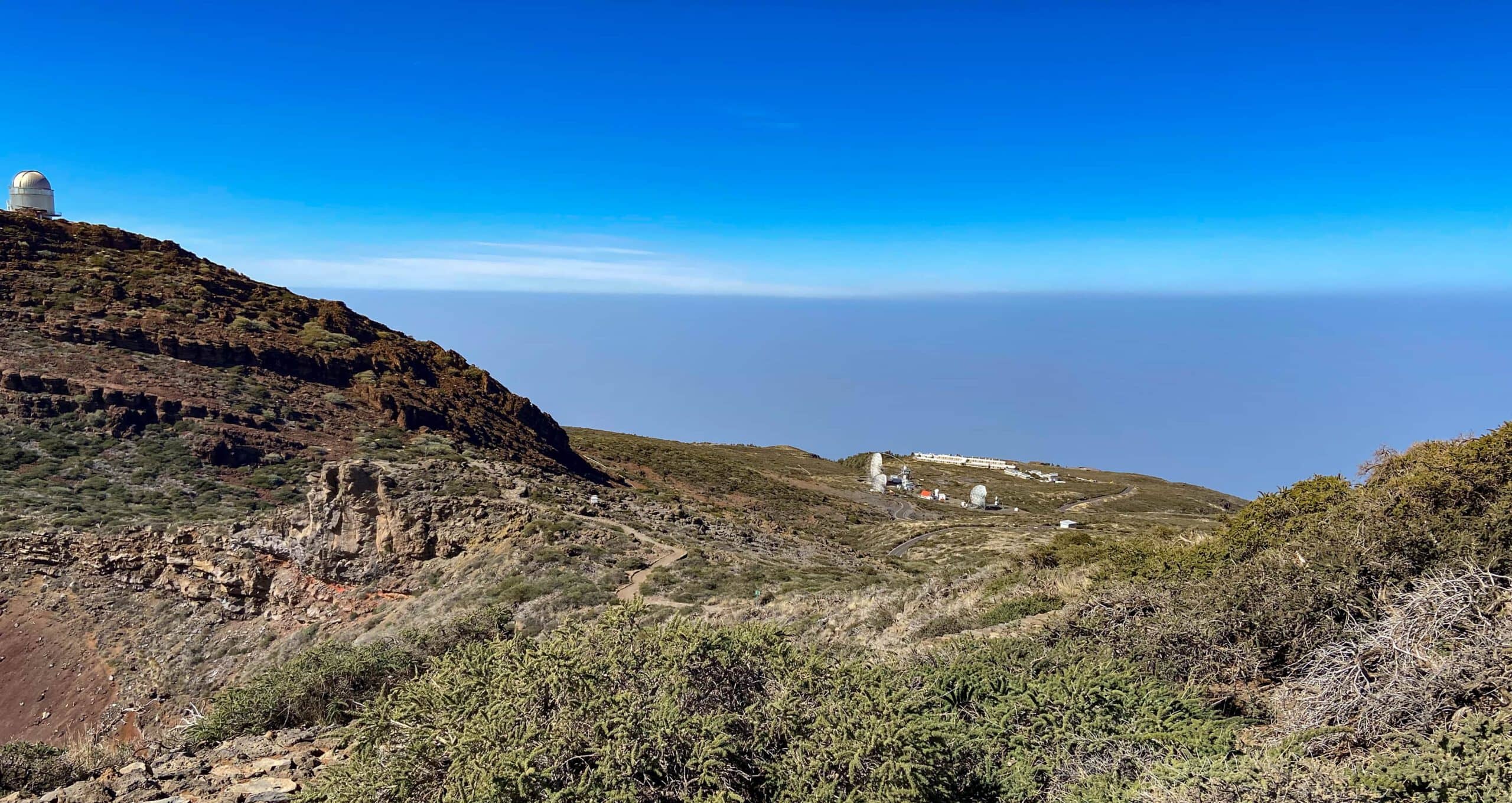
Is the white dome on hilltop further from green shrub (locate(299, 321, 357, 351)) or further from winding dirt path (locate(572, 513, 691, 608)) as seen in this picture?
winding dirt path (locate(572, 513, 691, 608))

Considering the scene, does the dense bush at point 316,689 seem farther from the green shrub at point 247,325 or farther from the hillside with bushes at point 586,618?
the green shrub at point 247,325

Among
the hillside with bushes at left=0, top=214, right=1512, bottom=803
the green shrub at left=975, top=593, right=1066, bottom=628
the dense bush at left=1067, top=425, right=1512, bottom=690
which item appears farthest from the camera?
the green shrub at left=975, top=593, right=1066, bottom=628

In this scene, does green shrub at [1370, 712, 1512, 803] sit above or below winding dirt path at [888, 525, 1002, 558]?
above

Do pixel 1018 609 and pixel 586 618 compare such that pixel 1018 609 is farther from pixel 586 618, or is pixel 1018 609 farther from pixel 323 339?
pixel 323 339

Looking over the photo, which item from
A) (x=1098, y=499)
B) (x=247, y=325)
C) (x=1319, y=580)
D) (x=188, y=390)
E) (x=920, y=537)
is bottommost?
(x=1098, y=499)

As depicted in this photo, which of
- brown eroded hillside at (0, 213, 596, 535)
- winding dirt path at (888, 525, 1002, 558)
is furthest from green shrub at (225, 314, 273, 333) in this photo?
winding dirt path at (888, 525, 1002, 558)

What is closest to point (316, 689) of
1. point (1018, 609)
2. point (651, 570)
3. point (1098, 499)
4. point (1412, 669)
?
point (651, 570)

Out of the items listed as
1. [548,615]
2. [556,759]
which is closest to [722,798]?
[556,759]
